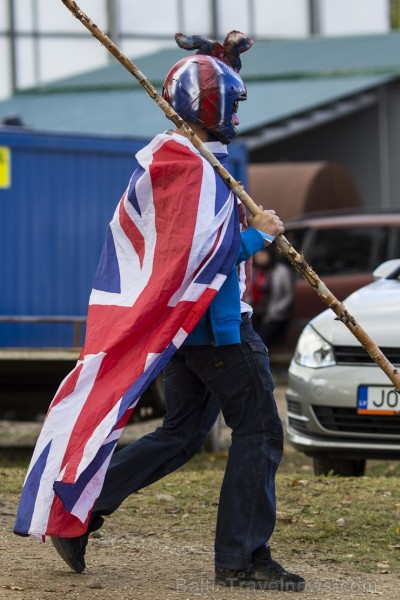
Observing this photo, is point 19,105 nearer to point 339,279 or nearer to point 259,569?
point 339,279

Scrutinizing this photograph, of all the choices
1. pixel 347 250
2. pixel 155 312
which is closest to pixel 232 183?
pixel 155 312

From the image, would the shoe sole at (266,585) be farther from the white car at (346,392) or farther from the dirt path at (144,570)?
the white car at (346,392)

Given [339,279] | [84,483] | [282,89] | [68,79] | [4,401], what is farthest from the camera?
[68,79]

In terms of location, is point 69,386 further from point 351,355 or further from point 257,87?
point 257,87

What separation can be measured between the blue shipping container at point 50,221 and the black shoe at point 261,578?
6306 millimetres

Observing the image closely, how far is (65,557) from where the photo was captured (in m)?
5.41

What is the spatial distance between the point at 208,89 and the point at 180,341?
90 cm

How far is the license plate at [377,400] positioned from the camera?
26.0 feet

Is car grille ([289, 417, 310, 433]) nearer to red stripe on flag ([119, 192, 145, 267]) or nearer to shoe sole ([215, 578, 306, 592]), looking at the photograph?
shoe sole ([215, 578, 306, 592])

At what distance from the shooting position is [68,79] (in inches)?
1257

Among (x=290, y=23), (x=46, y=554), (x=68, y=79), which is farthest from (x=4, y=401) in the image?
(x=290, y=23)

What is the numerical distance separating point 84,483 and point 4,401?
6.33 meters

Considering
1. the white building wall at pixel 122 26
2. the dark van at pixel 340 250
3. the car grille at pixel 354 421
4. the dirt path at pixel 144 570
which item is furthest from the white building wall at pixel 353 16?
the dirt path at pixel 144 570

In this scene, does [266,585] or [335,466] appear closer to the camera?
[266,585]
